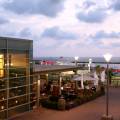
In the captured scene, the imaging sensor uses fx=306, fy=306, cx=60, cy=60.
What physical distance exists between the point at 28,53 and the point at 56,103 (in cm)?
495

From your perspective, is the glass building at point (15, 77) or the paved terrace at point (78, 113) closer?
the glass building at point (15, 77)

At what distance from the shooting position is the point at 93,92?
32438 mm

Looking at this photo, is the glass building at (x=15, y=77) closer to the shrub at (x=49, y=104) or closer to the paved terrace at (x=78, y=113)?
the paved terrace at (x=78, y=113)

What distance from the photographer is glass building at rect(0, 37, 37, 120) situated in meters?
22.0

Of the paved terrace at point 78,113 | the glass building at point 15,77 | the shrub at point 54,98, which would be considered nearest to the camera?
the glass building at point 15,77

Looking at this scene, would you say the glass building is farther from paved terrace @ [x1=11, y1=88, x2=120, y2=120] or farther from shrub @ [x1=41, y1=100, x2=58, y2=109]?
shrub @ [x1=41, y1=100, x2=58, y2=109]

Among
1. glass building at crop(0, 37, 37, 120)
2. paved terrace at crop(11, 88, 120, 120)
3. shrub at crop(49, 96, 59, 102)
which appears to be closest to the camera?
glass building at crop(0, 37, 37, 120)

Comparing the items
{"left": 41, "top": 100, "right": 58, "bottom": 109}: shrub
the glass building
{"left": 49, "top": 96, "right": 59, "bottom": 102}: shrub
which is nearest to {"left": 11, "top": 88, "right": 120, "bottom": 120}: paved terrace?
{"left": 41, "top": 100, "right": 58, "bottom": 109}: shrub

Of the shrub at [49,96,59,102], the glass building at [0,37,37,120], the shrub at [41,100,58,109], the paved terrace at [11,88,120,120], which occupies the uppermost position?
the glass building at [0,37,37,120]

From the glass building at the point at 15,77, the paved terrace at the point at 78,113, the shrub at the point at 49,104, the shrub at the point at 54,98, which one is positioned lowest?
the paved terrace at the point at 78,113

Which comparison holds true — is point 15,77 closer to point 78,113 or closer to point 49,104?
point 49,104

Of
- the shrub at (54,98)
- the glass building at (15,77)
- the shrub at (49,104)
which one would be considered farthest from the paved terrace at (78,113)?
the shrub at (54,98)

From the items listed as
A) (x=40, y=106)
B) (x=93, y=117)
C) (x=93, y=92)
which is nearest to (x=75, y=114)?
(x=93, y=117)

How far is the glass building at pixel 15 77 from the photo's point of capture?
864 inches
